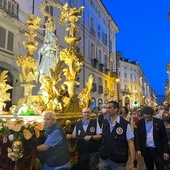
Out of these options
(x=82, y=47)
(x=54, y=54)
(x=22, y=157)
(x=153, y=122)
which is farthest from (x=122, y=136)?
(x=82, y=47)

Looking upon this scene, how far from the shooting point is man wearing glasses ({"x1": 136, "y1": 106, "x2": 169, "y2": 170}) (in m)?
5.10

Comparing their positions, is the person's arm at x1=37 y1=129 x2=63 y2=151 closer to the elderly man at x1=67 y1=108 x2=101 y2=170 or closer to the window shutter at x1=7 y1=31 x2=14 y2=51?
the elderly man at x1=67 y1=108 x2=101 y2=170

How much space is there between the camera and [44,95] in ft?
25.3

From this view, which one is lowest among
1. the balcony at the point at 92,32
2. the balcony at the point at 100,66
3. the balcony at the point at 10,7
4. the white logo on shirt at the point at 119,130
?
the white logo on shirt at the point at 119,130

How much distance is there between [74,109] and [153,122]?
3495 mm

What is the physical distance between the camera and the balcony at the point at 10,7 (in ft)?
44.9

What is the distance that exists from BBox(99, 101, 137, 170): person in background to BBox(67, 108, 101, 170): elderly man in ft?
3.39

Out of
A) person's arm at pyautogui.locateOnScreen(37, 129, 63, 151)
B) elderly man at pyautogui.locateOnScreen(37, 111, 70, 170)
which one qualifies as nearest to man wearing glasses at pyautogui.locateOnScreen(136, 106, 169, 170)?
elderly man at pyautogui.locateOnScreen(37, 111, 70, 170)

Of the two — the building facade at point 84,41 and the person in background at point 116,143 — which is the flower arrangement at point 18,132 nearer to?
the person in background at point 116,143

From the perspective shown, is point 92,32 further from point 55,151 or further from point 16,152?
point 55,151

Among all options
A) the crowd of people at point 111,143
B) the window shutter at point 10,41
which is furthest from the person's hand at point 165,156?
the window shutter at point 10,41

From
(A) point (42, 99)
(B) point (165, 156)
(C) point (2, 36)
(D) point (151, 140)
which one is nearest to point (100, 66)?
(C) point (2, 36)

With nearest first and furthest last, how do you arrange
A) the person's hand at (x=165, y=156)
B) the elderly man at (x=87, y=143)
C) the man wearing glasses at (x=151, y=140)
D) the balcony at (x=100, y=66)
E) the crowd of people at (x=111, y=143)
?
the crowd of people at (x=111, y=143), the person's hand at (x=165, y=156), the man wearing glasses at (x=151, y=140), the elderly man at (x=87, y=143), the balcony at (x=100, y=66)

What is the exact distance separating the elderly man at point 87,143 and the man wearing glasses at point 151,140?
37.4 inches
